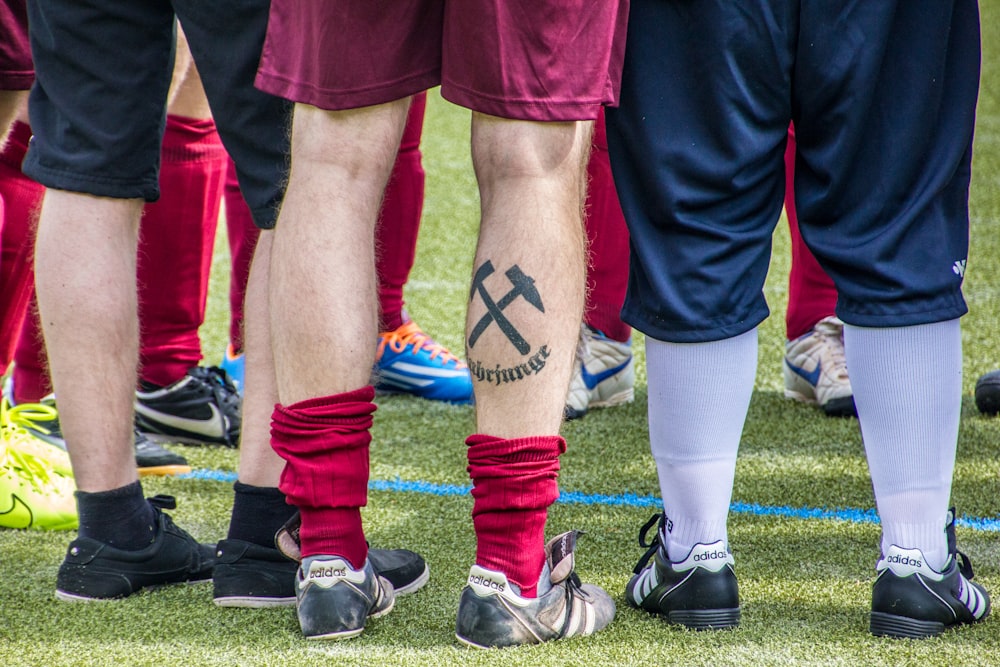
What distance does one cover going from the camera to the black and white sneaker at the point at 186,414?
2545mm

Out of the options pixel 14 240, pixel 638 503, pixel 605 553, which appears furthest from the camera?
pixel 14 240

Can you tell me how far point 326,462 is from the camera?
4.96ft

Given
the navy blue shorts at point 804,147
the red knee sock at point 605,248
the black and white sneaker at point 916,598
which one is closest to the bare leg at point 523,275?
the navy blue shorts at point 804,147

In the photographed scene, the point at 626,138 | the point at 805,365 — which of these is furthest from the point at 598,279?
the point at 626,138

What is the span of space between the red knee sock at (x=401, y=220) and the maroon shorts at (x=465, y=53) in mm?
1386

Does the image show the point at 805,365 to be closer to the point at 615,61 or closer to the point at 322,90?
the point at 615,61

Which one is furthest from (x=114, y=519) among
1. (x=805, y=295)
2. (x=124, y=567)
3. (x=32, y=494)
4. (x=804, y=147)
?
(x=805, y=295)

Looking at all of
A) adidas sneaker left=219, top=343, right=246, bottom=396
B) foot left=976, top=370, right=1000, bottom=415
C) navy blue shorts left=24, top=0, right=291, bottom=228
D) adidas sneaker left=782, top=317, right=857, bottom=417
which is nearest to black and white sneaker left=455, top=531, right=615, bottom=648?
navy blue shorts left=24, top=0, right=291, bottom=228

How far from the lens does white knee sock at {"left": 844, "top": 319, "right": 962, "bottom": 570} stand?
1.53 meters

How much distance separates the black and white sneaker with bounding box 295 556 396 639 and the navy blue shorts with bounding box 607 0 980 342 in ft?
1.77

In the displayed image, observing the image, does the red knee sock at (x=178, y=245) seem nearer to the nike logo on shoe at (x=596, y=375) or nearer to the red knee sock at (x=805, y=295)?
the nike logo on shoe at (x=596, y=375)

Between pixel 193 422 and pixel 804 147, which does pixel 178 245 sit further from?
pixel 804 147

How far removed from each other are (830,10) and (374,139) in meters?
0.61

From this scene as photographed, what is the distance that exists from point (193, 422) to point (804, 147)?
1.54 m
